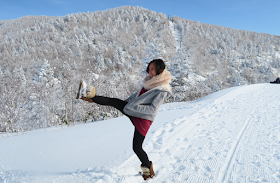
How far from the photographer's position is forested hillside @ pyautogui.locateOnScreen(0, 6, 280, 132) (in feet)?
39.7

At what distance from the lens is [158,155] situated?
2.72 m

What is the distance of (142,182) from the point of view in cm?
207

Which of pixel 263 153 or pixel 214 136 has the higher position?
pixel 263 153

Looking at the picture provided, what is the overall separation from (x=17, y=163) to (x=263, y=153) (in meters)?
4.13

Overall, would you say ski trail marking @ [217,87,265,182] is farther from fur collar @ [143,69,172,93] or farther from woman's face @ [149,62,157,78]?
woman's face @ [149,62,157,78]

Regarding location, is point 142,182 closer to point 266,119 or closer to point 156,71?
point 156,71

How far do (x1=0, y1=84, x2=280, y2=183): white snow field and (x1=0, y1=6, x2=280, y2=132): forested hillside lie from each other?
5.09 meters

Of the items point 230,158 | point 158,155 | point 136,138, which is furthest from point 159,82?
point 230,158

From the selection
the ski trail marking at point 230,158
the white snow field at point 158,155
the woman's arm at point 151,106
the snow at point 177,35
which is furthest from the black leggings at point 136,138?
the snow at point 177,35

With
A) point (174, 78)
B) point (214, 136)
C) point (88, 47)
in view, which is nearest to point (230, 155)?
point (214, 136)

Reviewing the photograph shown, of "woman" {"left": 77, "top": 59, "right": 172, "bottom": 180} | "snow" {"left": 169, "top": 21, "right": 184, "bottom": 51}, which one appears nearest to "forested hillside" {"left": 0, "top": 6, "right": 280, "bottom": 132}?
"snow" {"left": 169, "top": 21, "right": 184, "bottom": 51}

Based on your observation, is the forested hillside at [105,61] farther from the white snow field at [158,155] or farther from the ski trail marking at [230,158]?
the ski trail marking at [230,158]

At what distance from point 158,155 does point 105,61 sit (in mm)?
74464

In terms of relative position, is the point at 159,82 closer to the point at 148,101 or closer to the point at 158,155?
the point at 148,101
